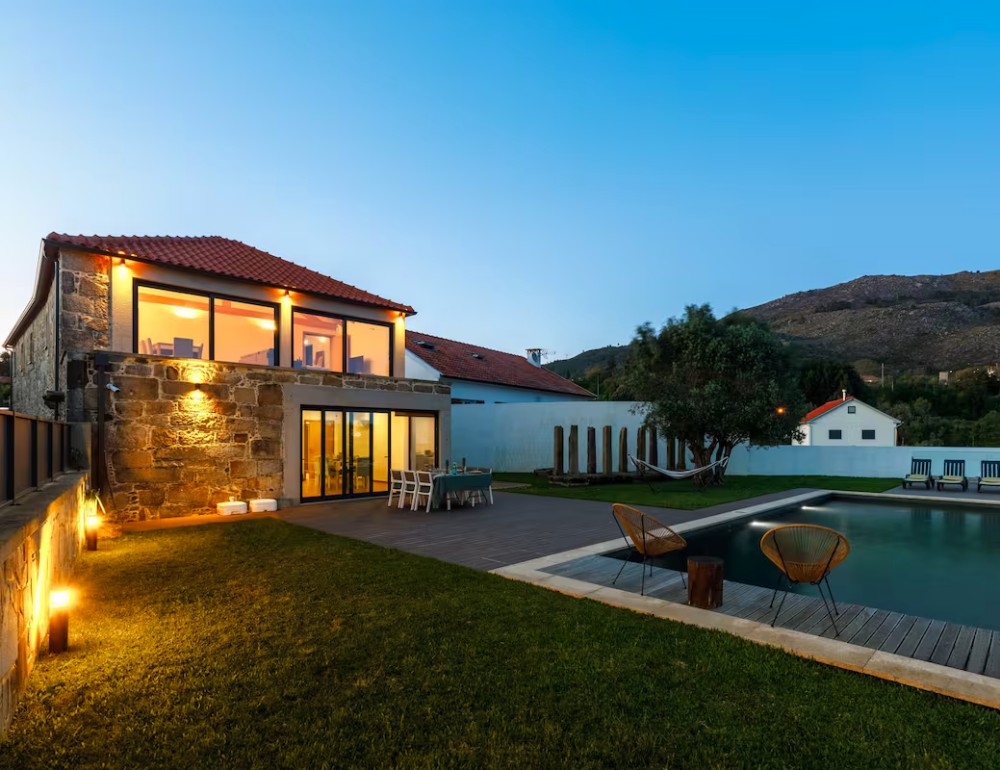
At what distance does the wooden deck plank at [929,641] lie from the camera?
3.71 meters

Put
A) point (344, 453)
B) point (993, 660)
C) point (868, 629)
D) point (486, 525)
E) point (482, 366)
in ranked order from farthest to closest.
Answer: point (482, 366) → point (344, 453) → point (486, 525) → point (868, 629) → point (993, 660)

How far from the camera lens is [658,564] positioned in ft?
21.7

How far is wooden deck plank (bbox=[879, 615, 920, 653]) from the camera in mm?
3856

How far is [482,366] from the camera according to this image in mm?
25203

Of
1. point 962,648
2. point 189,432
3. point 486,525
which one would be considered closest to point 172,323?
point 189,432

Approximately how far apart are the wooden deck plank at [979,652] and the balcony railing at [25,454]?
6349mm

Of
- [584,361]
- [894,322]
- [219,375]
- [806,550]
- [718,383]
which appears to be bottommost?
[806,550]

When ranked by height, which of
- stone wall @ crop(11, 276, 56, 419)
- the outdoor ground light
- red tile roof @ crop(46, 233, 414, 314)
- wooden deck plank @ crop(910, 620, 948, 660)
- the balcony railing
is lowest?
wooden deck plank @ crop(910, 620, 948, 660)

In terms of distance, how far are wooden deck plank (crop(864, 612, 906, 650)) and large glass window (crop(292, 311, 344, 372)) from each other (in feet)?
36.5

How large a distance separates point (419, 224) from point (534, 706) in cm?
2768

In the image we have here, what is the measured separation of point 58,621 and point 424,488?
24.8 feet

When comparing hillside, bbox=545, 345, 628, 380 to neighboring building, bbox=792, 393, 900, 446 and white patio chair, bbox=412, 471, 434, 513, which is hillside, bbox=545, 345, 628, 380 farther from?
white patio chair, bbox=412, 471, 434, 513

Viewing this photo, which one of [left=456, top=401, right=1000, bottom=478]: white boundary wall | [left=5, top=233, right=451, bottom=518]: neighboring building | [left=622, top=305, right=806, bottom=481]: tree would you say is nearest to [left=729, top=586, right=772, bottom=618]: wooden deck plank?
[left=5, top=233, right=451, bottom=518]: neighboring building

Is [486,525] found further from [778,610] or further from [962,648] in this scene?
[962,648]
